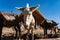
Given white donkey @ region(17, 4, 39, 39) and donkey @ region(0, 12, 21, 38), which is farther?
donkey @ region(0, 12, 21, 38)

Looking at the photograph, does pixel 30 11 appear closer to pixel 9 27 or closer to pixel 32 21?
pixel 32 21

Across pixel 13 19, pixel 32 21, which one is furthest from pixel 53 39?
pixel 13 19

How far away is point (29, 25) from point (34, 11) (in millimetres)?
1695

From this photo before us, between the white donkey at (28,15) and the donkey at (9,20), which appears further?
the donkey at (9,20)

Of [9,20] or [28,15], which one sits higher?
[28,15]

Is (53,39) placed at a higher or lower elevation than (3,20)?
lower

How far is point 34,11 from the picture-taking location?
16.7m

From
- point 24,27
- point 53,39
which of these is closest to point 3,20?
point 24,27

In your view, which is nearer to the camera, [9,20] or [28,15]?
[28,15]

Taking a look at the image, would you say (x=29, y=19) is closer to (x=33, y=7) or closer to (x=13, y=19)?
(x=33, y=7)

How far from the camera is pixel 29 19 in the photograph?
608 inches

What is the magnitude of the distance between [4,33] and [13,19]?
135cm

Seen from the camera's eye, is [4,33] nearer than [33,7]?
No

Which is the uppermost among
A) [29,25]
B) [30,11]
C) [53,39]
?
[30,11]
